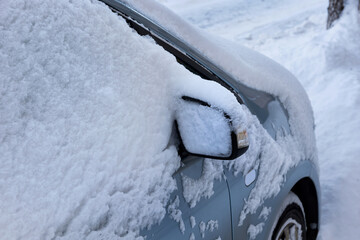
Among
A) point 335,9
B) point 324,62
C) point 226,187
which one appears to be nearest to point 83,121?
point 226,187

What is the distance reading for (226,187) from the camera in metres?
1.56

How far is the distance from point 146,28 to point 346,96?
10.6ft

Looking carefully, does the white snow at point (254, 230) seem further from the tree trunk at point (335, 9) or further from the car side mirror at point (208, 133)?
the tree trunk at point (335, 9)

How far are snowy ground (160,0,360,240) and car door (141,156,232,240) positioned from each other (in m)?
1.35

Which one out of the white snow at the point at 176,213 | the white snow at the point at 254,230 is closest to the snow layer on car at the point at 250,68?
the white snow at the point at 254,230

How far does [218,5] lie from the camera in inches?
393

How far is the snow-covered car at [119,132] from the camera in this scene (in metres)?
1.07

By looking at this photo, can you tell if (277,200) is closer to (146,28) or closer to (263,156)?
(263,156)

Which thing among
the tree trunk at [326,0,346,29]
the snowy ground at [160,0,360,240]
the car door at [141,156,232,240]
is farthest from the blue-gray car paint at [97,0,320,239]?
the tree trunk at [326,0,346,29]

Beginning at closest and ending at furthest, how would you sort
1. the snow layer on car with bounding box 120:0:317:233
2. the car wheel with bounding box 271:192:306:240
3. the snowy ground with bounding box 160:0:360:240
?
1. the snow layer on car with bounding box 120:0:317:233
2. the car wheel with bounding box 271:192:306:240
3. the snowy ground with bounding box 160:0:360:240

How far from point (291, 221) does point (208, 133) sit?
103cm

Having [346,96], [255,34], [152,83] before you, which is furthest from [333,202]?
[255,34]

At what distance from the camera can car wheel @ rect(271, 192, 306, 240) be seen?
79.1 inches

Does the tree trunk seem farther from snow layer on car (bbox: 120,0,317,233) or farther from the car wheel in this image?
the car wheel
